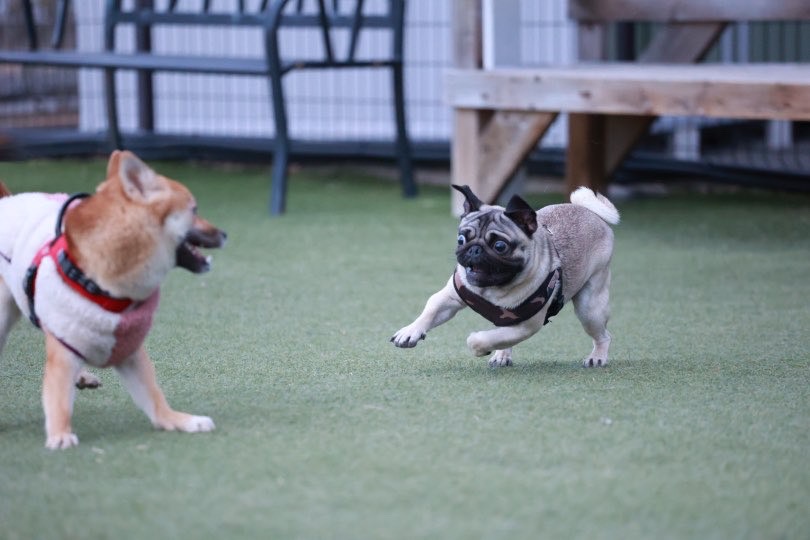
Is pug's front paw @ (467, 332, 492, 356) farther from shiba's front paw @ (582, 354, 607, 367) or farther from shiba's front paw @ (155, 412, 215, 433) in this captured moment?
shiba's front paw @ (155, 412, 215, 433)

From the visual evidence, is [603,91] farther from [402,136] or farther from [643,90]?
[402,136]

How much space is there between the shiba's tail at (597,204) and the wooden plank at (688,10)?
358cm

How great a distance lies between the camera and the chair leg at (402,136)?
7348 mm

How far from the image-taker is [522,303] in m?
3.45

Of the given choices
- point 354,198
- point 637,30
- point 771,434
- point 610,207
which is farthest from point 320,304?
point 637,30

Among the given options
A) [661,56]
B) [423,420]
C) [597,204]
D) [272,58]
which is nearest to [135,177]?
[423,420]

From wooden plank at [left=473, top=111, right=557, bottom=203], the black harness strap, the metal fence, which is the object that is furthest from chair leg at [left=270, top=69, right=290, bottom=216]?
the black harness strap

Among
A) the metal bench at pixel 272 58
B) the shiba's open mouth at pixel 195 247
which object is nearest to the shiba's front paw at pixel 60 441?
the shiba's open mouth at pixel 195 247

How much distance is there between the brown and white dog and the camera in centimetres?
268

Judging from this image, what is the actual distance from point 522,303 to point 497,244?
0.72 feet

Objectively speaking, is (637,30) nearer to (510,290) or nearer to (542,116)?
(542,116)

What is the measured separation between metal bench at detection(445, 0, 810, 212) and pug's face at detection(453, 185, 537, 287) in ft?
8.04

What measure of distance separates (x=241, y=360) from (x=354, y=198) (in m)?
3.99

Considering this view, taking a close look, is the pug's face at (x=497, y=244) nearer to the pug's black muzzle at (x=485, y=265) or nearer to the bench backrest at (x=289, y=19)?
the pug's black muzzle at (x=485, y=265)
